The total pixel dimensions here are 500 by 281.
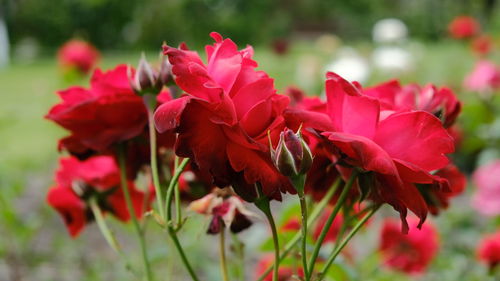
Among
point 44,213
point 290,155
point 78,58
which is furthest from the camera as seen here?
point 78,58

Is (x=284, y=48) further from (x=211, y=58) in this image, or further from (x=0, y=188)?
(x=211, y=58)

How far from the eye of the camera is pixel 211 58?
31 cm

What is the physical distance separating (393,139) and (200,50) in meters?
8.33

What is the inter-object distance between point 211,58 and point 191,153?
5 centimetres

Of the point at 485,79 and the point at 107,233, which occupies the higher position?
the point at 107,233

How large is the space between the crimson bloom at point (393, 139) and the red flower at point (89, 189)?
210 mm

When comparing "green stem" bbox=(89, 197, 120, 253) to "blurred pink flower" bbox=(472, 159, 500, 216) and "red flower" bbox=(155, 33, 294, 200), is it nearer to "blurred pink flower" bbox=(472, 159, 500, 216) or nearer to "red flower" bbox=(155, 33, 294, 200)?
"red flower" bbox=(155, 33, 294, 200)

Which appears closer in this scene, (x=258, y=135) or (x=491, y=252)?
(x=258, y=135)

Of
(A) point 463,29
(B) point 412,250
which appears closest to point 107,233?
(B) point 412,250

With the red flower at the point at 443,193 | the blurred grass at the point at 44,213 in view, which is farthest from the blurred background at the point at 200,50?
the red flower at the point at 443,193

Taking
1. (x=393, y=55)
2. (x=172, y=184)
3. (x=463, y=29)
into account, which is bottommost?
(x=393, y=55)

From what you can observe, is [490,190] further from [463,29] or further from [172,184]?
[463,29]

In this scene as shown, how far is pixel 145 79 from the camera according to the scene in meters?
0.37

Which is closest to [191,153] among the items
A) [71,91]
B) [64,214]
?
[71,91]
